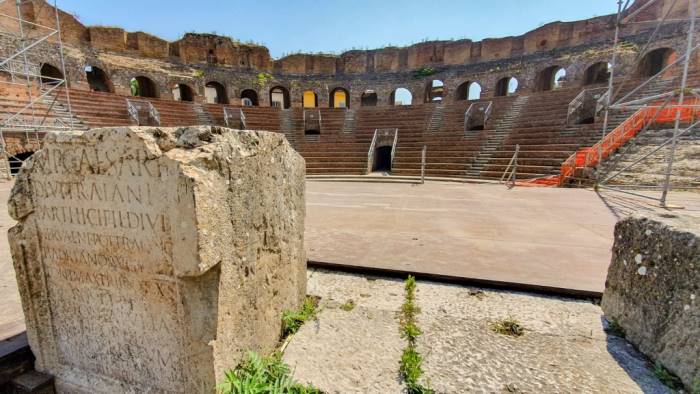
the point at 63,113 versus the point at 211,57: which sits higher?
the point at 211,57

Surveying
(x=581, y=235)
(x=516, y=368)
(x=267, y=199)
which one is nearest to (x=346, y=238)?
(x=267, y=199)

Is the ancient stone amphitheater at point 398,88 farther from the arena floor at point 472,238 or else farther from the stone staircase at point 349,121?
the arena floor at point 472,238

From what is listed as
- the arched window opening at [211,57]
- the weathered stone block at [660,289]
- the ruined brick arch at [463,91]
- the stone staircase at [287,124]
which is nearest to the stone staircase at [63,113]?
the stone staircase at [287,124]

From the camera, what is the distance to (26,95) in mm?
11633

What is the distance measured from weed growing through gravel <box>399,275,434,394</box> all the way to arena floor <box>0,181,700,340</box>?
0.43 metres

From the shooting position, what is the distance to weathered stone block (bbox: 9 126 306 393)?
1227 mm

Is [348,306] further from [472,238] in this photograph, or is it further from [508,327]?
[472,238]

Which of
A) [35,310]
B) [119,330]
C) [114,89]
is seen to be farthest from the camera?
[114,89]

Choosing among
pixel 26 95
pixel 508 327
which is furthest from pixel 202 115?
pixel 508 327

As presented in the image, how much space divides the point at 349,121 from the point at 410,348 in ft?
57.1

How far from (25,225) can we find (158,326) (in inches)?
35.3

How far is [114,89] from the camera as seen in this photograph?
18641mm

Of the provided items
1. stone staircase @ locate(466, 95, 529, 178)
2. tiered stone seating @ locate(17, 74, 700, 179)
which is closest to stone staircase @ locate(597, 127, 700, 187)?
tiered stone seating @ locate(17, 74, 700, 179)

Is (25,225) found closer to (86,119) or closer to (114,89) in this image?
(86,119)
